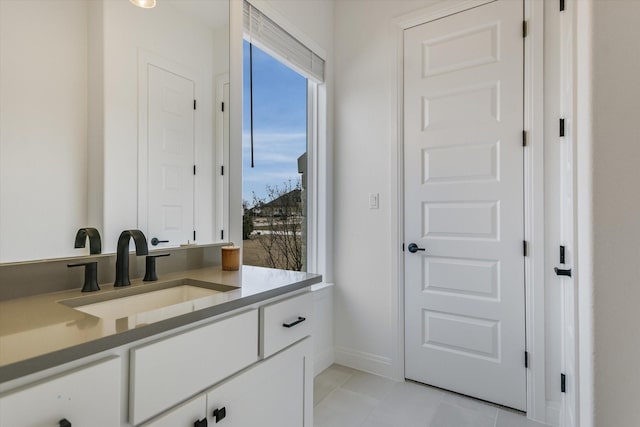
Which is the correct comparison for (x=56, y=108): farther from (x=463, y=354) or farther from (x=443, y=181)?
(x=463, y=354)

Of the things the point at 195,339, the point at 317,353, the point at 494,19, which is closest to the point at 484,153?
the point at 494,19

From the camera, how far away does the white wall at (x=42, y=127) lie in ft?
3.14

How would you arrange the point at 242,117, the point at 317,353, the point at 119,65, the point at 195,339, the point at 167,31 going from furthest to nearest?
the point at 317,353, the point at 242,117, the point at 167,31, the point at 119,65, the point at 195,339

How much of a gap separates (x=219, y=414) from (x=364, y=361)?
1.70m

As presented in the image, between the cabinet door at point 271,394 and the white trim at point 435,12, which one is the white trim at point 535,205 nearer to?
the white trim at point 435,12

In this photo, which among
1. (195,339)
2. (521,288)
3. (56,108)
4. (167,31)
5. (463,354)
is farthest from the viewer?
(463,354)

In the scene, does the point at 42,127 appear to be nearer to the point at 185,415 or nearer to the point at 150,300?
the point at 150,300

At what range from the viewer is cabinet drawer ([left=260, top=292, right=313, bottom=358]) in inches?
43.3

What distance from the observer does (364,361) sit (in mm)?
2424

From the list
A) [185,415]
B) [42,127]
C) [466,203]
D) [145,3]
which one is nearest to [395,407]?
[466,203]

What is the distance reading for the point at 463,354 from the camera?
2.10 metres

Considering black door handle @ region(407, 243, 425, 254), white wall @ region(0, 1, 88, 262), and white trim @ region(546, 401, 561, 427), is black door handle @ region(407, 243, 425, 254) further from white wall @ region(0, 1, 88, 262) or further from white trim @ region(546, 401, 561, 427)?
white wall @ region(0, 1, 88, 262)

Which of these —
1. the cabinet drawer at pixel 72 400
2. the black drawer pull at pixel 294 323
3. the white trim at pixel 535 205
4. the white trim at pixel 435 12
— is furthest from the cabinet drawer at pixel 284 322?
the white trim at pixel 435 12

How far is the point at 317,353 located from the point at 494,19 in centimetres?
248
